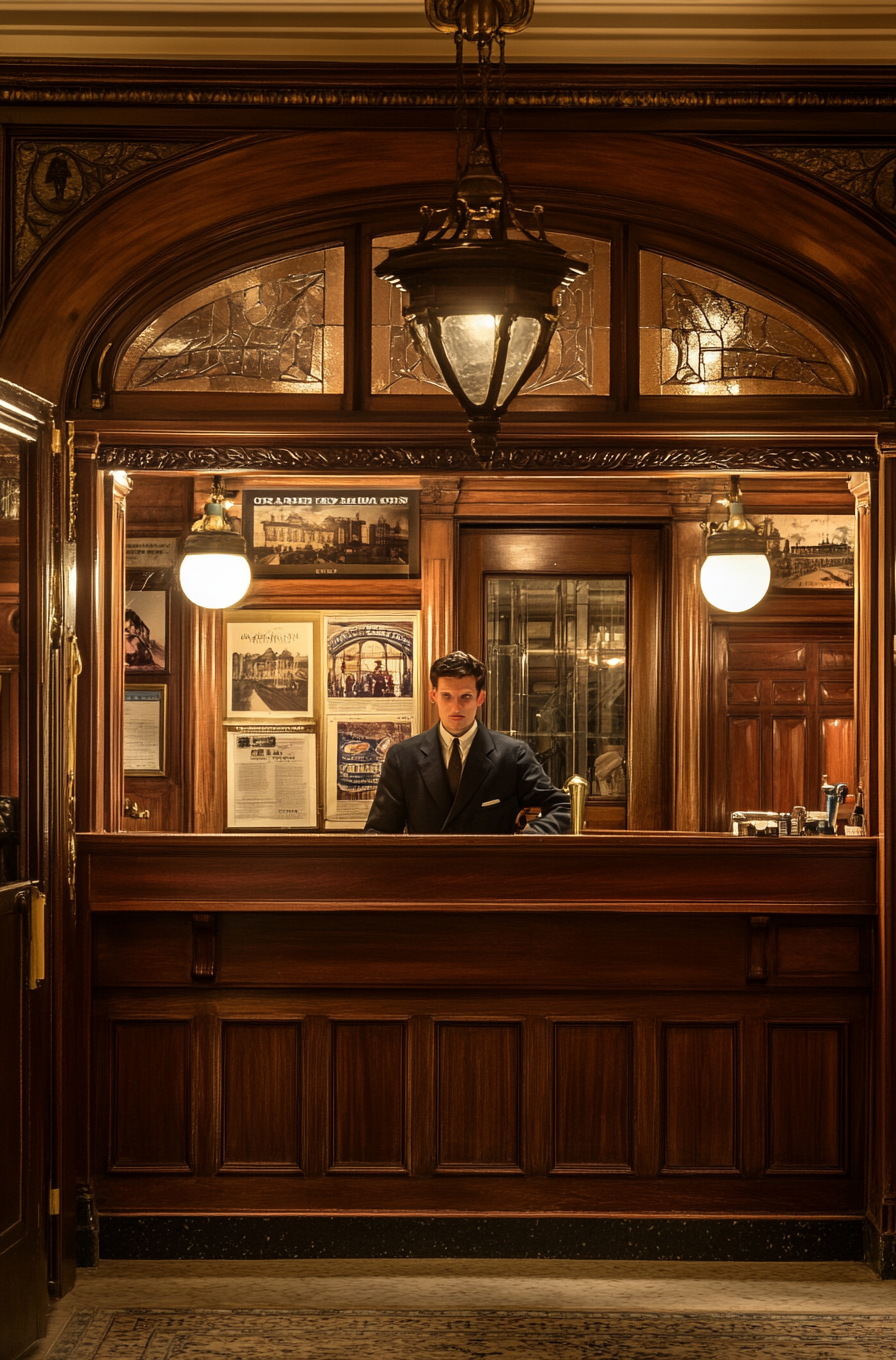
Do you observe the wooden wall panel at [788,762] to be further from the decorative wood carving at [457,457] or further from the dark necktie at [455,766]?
the decorative wood carving at [457,457]

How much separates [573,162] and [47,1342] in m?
3.82

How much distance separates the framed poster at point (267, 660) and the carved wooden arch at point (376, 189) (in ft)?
8.93

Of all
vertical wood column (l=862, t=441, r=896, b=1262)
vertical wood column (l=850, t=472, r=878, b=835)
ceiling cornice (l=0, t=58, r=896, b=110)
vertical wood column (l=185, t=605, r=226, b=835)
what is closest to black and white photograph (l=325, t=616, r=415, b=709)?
vertical wood column (l=185, t=605, r=226, b=835)

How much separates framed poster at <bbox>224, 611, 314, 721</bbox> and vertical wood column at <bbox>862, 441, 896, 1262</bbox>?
10.9ft

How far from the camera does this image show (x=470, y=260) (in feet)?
9.65

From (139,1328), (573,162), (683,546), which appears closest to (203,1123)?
(139,1328)

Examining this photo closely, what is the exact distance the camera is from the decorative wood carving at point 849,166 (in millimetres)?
4219

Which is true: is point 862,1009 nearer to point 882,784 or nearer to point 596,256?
point 882,784

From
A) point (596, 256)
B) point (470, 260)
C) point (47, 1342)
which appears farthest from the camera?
point (596, 256)

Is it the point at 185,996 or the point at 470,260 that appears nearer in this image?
the point at 470,260

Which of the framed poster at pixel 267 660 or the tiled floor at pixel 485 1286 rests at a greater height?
the framed poster at pixel 267 660

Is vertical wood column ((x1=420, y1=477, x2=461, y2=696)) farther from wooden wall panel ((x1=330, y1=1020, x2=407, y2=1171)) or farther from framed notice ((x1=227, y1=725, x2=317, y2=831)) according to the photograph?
wooden wall panel ((x1=330, y1=1020, x2=407, y2=1171))

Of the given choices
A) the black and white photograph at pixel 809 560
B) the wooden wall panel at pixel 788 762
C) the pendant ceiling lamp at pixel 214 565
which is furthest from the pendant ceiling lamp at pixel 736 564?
the pendant ceiling lamp at pixel 214 565

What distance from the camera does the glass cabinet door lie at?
6.92 metres
